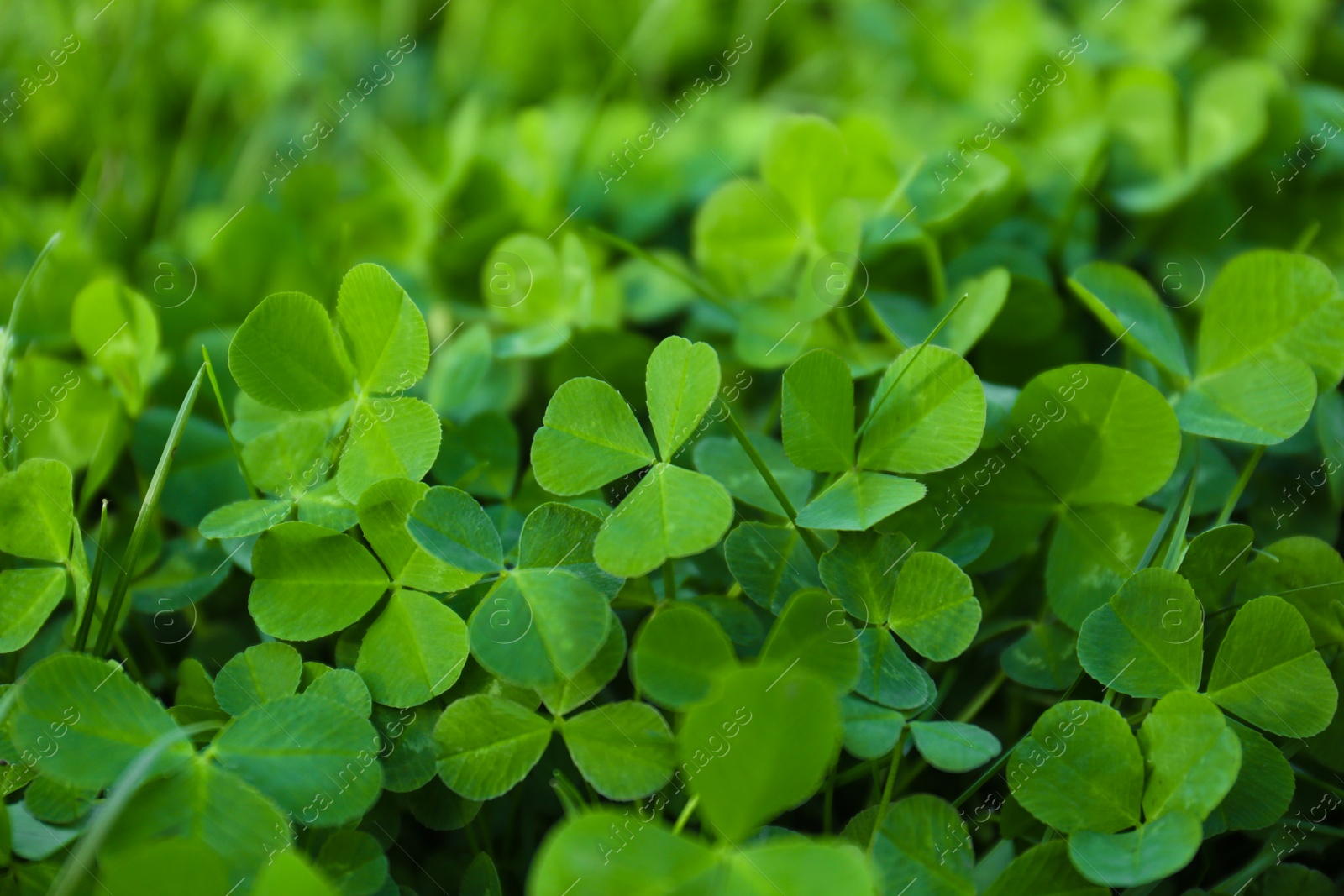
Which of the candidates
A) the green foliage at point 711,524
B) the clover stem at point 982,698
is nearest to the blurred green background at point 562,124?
the green foliage at point 711,524

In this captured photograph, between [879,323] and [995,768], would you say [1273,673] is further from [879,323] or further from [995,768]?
[879,323]

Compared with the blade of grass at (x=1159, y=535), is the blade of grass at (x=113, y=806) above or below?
above

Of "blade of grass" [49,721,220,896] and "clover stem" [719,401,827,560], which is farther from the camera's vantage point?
"clover stem" [719,401,827,560]

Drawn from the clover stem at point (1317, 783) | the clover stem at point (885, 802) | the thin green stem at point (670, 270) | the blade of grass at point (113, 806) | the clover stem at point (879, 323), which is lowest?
the clover stem at point (1317, 783)

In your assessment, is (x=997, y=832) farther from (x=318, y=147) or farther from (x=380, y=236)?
(x=318, y=147)

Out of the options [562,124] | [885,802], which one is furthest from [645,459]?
[562,124]

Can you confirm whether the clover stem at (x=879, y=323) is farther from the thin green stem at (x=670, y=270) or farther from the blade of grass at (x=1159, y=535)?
the blade of grass at (x=1159, y=535)

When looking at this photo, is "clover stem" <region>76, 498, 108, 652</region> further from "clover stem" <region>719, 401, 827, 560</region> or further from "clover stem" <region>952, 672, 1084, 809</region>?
"clover stem" <region>952, 672, 1084, 809</region>

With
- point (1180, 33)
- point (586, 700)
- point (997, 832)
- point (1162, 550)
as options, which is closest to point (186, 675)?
point (586, 700)

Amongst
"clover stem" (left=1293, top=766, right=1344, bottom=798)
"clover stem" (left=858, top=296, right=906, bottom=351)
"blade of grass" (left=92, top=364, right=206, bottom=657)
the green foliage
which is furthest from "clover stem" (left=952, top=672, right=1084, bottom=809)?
"blade of grass" (left=92, top=364, right=206, bottom=657)
